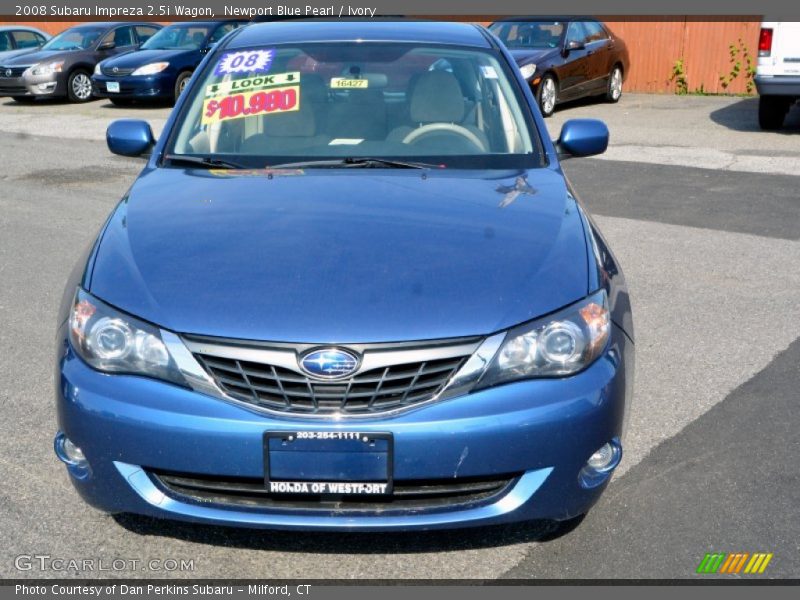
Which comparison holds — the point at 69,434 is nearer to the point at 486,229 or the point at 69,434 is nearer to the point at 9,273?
the point at 486,229

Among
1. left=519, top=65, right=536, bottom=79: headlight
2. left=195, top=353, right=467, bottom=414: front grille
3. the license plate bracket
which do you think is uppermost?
left=195, top=353, right=467, bottom=414: front grille

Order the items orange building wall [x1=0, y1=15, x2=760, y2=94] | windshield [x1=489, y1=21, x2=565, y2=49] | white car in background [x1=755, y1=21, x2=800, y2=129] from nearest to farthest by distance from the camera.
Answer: white car in background [x1=755, y1=21, x2=800, y2=129] → windshield [x1=489, y1=21, x2=565, y2=49] → orange building wall [x1=0, y1=15, x2=760, y2=94]

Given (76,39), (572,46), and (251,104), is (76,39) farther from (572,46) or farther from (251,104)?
(251,104)

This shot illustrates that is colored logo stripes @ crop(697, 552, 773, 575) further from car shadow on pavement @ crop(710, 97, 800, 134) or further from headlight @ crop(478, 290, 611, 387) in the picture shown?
car shadow on pavement @ crop(710, 97, 800, 134)

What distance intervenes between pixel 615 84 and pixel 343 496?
16.1 meters

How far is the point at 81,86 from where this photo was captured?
65.1ft

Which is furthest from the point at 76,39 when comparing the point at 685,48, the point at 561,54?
the point at 685,48

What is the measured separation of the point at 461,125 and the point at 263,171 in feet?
3.08

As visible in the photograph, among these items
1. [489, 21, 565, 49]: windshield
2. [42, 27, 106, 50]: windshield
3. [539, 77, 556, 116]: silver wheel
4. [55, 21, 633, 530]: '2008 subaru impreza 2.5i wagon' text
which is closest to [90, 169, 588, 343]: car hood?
[55, 21, 633, 530]: '2008 subaru impreza 2.5i wagon' text

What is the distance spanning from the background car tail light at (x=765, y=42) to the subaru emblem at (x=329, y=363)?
11224 millimetres

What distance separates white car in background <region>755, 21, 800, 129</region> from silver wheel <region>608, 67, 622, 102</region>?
5.01 m

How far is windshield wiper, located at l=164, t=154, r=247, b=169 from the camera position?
4.20 m

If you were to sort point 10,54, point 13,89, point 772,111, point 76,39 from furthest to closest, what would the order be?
point 76,39
point 10,54
point 13,89
point 772,111

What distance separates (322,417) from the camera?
287cm
